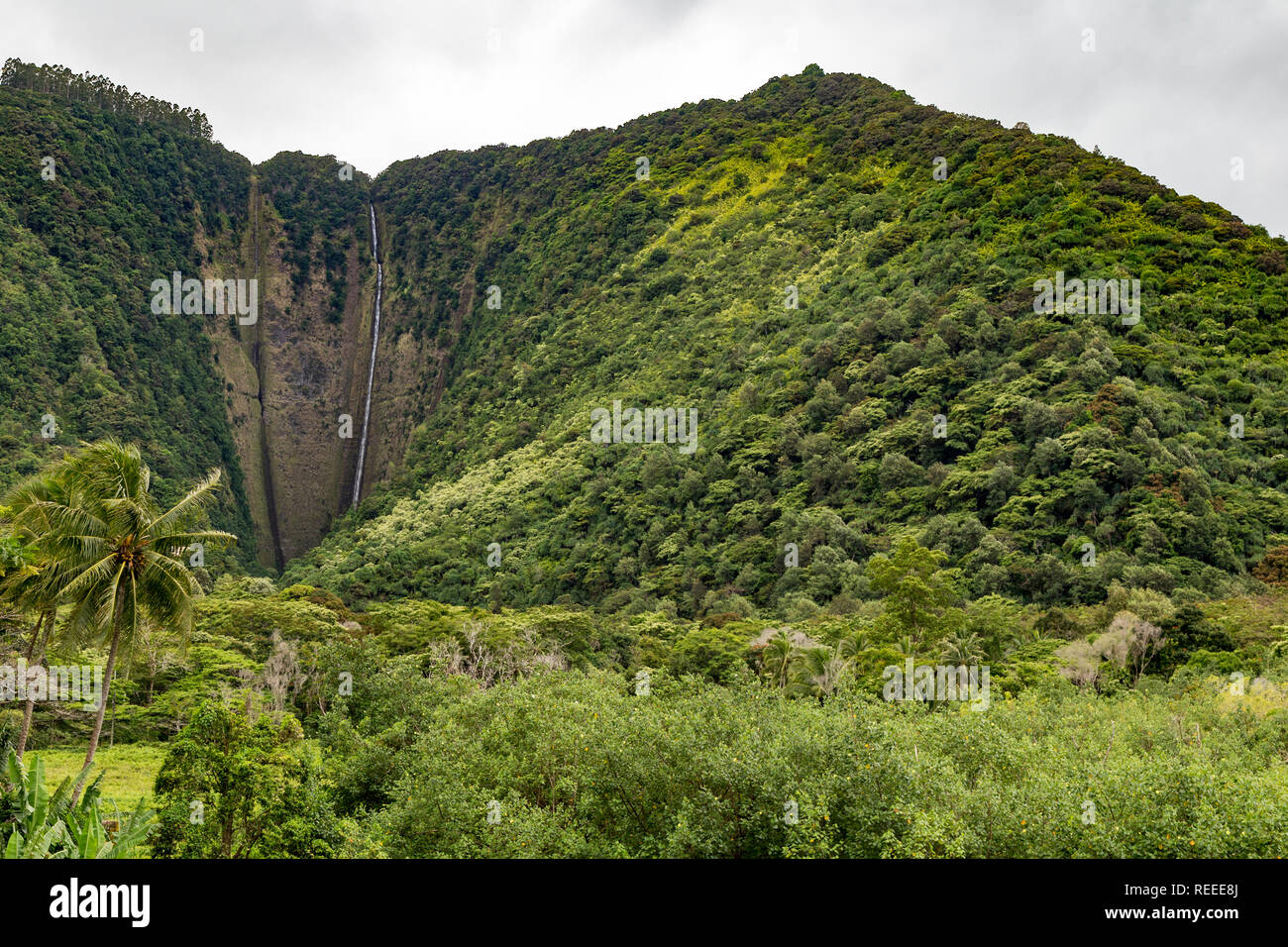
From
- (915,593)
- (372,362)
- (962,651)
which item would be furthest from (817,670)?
(372,362)

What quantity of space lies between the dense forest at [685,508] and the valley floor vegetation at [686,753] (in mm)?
119

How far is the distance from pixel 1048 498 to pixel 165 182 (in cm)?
13463

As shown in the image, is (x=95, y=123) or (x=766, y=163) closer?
(x=766, y=163)

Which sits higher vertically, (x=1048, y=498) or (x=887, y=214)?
(x=887, y=214)

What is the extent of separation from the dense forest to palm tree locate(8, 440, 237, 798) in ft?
0.34

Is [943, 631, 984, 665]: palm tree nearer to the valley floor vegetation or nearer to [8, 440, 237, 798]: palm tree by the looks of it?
the valley floor vegetation

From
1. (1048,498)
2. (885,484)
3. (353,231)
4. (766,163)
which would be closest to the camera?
(1048,498)

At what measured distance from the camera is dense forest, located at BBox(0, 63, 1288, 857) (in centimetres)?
1839

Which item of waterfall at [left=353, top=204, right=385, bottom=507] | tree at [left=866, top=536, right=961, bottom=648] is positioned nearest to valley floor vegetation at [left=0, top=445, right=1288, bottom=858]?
tree at [left=866, top=536, right=961, bottom=648]

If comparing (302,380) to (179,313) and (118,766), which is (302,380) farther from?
(118,766)

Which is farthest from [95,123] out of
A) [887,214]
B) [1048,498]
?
[1048,498]

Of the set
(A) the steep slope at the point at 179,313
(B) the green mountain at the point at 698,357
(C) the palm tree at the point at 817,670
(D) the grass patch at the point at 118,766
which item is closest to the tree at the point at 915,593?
(C) the palm tree at the point at 817,670
